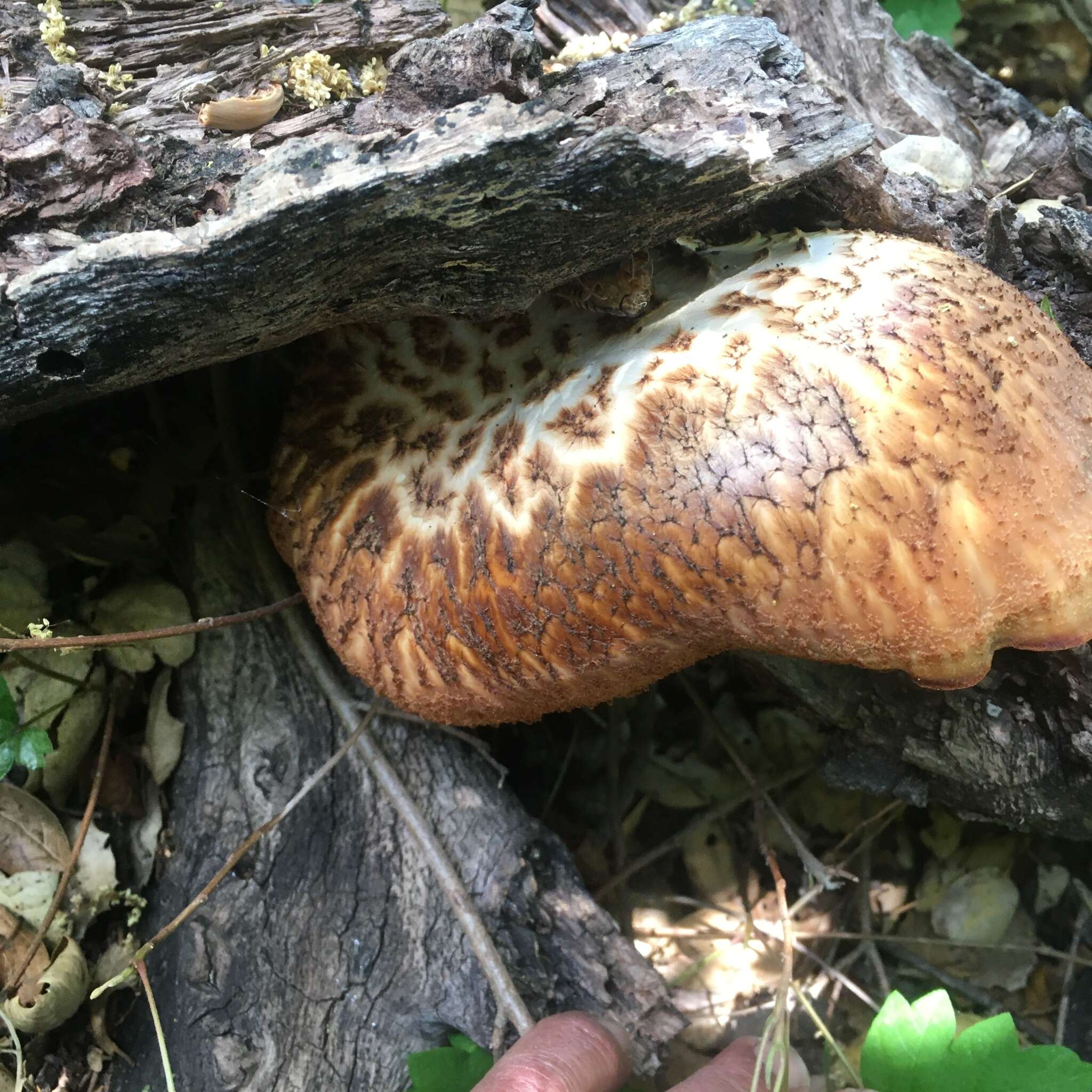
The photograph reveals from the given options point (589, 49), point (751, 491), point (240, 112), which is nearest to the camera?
point (751, 491)

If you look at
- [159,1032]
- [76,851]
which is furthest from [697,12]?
[159,1032]

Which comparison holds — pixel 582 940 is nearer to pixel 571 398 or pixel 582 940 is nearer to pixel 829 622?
pixel 829 622

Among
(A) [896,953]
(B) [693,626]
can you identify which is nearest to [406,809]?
(B) [693,626]

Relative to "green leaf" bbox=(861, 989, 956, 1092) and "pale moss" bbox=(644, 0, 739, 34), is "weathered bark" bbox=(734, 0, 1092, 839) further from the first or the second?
"green leaf" bbox=(861, 989, 956, 1092)

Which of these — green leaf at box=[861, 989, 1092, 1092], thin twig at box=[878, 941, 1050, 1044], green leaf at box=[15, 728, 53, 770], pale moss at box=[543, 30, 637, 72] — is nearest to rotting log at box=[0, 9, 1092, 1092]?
pale moss at box=[543, 30, 637, 72]

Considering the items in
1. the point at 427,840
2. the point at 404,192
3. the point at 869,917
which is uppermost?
the point at 404,192

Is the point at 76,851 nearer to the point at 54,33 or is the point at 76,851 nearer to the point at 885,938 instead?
the point at 54,33
